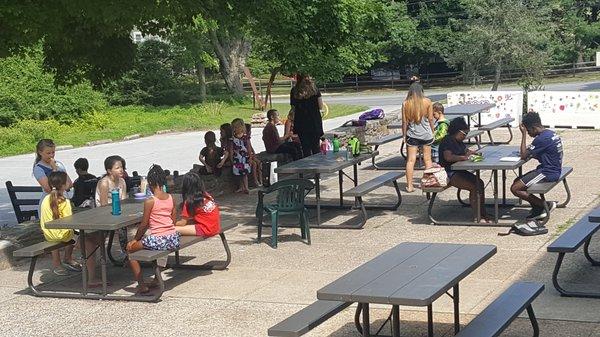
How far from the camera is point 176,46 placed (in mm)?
42594

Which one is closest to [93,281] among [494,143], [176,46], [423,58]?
[494,143]

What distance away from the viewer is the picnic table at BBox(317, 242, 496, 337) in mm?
6004

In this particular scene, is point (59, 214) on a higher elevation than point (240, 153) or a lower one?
higher

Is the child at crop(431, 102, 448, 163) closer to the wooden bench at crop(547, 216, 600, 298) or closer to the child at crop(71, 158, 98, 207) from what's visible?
the child at crop(71, 158, 98, 207)

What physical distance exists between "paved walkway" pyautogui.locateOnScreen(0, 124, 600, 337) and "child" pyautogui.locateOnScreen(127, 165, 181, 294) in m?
0.51

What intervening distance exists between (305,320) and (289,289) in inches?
97.7

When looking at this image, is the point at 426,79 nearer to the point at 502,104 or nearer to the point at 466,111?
the point at 502,104

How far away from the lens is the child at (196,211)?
9.46 m

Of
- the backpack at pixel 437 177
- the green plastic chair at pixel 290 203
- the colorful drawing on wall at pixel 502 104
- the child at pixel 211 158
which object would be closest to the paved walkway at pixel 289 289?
the green plastic chair at pixel 290 203

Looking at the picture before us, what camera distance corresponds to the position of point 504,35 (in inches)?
1578

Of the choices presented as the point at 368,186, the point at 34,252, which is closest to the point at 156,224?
the point at 34,252

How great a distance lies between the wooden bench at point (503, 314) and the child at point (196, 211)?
3354mm

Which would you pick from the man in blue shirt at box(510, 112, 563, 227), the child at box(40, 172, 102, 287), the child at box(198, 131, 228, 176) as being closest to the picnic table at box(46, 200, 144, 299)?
the child at box(40, 172, 102, 287)

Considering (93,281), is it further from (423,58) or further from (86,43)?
(423,58)
